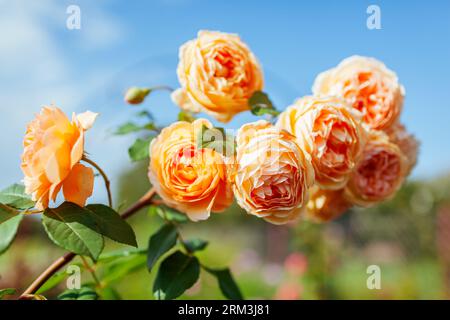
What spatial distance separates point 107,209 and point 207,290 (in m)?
2.11

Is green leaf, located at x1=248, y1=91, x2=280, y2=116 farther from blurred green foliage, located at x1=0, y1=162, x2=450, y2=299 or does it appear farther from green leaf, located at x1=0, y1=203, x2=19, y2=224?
green leaf, located at x1=0, y1=203, x2=19, y2=224

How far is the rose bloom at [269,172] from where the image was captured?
1.69 feet

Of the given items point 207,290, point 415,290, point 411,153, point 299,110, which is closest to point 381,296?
point 415,290

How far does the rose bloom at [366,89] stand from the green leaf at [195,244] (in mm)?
275

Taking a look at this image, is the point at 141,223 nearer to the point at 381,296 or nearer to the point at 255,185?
the point at 381,296

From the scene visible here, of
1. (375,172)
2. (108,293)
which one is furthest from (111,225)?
(375,172)

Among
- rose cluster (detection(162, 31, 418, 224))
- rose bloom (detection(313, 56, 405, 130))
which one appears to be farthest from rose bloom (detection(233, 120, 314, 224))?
rose bloom (detection(313, 56, 405, 130))

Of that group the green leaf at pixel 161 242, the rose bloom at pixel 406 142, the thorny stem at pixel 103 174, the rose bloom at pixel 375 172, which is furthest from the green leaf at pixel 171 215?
the rose bloom at pixel 406 142

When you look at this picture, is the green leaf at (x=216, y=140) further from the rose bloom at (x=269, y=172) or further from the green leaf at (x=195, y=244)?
the green leaf at (x=195, y=244)

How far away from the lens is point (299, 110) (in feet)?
1.96

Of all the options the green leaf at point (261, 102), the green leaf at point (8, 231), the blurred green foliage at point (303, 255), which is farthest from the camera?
the blurred green foliage at point (303, 255)

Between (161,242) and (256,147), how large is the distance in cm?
19

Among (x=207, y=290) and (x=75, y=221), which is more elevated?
(x=75, y=221)

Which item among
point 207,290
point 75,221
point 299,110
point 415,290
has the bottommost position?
point 415,290
